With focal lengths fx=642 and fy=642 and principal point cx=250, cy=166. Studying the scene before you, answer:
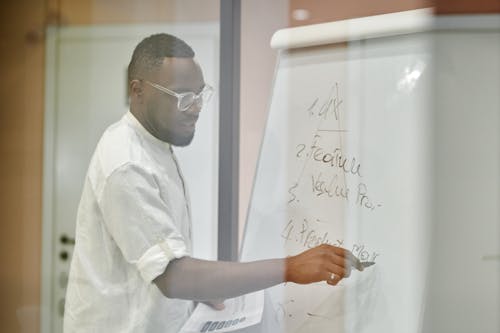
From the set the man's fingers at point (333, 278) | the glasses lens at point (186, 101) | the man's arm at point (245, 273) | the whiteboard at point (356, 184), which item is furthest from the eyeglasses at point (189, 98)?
the man's fingers at point (333, 278)

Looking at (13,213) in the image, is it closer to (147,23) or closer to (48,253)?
(48,253)

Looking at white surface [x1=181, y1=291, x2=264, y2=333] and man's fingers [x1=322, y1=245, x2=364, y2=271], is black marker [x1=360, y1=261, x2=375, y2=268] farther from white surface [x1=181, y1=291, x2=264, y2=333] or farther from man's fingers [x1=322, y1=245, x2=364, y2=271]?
white surface [x1=181, y1=291, x2=264, y2=333]

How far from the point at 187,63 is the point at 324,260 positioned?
1.37 feet

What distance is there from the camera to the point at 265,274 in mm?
1099

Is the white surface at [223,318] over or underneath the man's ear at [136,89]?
underneath

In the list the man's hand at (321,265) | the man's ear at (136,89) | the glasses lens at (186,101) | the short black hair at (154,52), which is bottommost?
the man's hand at (321,265)

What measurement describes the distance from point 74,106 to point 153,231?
12.7 inches

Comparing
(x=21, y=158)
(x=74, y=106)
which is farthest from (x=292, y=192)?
(x=21, y=158)

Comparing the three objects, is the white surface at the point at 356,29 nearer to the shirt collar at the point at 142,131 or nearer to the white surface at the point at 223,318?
the shirt collar at the point at 142,131

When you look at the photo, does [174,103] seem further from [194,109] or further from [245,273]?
[245,273]

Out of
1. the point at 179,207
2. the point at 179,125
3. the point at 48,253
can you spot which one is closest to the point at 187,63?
the point at 179,125

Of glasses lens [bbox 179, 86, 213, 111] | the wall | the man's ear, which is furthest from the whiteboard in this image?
the wall

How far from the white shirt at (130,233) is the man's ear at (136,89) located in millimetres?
36

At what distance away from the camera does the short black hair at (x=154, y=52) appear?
1.14m
